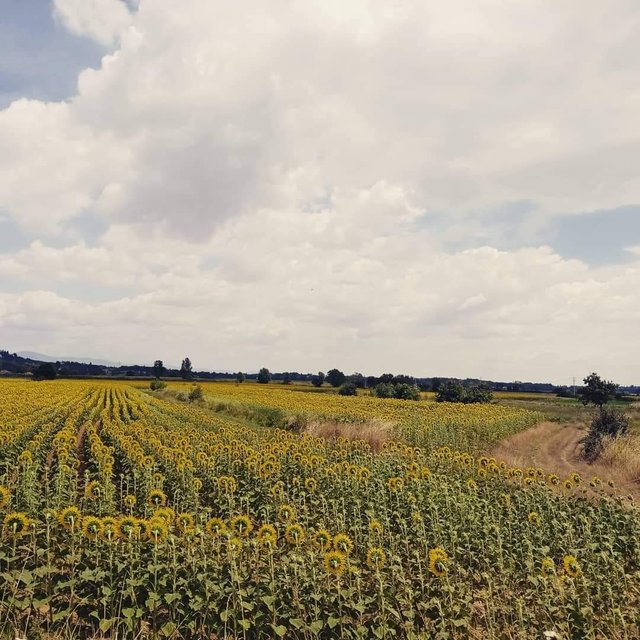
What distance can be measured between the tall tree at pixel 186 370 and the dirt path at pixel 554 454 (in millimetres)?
93268

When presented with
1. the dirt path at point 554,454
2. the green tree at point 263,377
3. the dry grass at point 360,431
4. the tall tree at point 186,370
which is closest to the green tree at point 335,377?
the green tree at point 263,377

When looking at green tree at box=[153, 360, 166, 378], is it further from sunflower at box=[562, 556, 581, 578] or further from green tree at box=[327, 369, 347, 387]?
sunflower at box=[562, 556, 581, 578]

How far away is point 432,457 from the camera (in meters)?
14.4

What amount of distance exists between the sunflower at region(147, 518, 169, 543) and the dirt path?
41.2 feet

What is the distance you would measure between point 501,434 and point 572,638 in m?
21.9

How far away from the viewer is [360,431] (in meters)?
21.2

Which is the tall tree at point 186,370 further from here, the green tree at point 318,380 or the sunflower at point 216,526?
the sunflower at point 216,526

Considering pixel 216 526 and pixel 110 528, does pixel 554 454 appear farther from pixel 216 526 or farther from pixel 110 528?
pixel 110 528

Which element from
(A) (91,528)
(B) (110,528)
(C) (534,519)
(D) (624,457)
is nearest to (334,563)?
(B) (110,528)

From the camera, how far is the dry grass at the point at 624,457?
1598cm

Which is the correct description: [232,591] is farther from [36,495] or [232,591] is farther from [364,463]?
[364,463]

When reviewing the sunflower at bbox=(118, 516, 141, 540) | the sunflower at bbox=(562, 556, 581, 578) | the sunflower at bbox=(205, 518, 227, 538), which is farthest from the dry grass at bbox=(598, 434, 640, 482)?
the sunflower at bbox=(118, 516, 141, 540)

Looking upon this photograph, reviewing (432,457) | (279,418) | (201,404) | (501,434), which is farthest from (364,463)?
(201,404)

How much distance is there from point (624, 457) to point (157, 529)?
56.1ft
